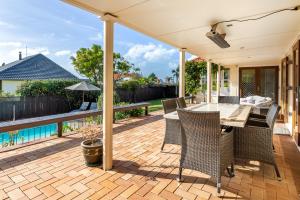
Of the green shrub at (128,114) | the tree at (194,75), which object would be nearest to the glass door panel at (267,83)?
the tree at (194,75)

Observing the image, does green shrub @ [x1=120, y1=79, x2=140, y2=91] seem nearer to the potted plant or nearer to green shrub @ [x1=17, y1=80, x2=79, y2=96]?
green shrub @ [x1=17, y1=80, x2=79, y2=96]

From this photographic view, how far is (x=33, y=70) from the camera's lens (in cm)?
1433

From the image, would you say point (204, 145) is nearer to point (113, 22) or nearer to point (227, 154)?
point (227, 154)

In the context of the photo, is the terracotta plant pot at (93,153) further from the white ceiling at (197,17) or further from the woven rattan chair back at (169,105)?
the white ceiling at (197,17)

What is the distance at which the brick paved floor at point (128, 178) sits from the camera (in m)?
2.12

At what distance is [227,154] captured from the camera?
2.28 m

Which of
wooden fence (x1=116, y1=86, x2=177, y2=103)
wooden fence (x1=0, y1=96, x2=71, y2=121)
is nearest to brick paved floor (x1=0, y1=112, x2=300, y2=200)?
wooden fence (x1=0, y1=96, x2=71, y2=121)

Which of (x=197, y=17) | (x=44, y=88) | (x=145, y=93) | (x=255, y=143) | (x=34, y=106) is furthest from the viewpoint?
(x=145, y=93)

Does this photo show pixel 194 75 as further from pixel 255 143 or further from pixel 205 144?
pixel 205 144

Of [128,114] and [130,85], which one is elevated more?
[130,85]

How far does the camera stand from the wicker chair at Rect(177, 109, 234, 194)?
2031 mm

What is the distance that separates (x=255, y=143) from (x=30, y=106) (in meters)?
9.62

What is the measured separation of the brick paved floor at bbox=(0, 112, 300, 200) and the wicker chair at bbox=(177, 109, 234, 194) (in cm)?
29

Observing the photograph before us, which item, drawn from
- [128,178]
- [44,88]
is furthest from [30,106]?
[128,178]
